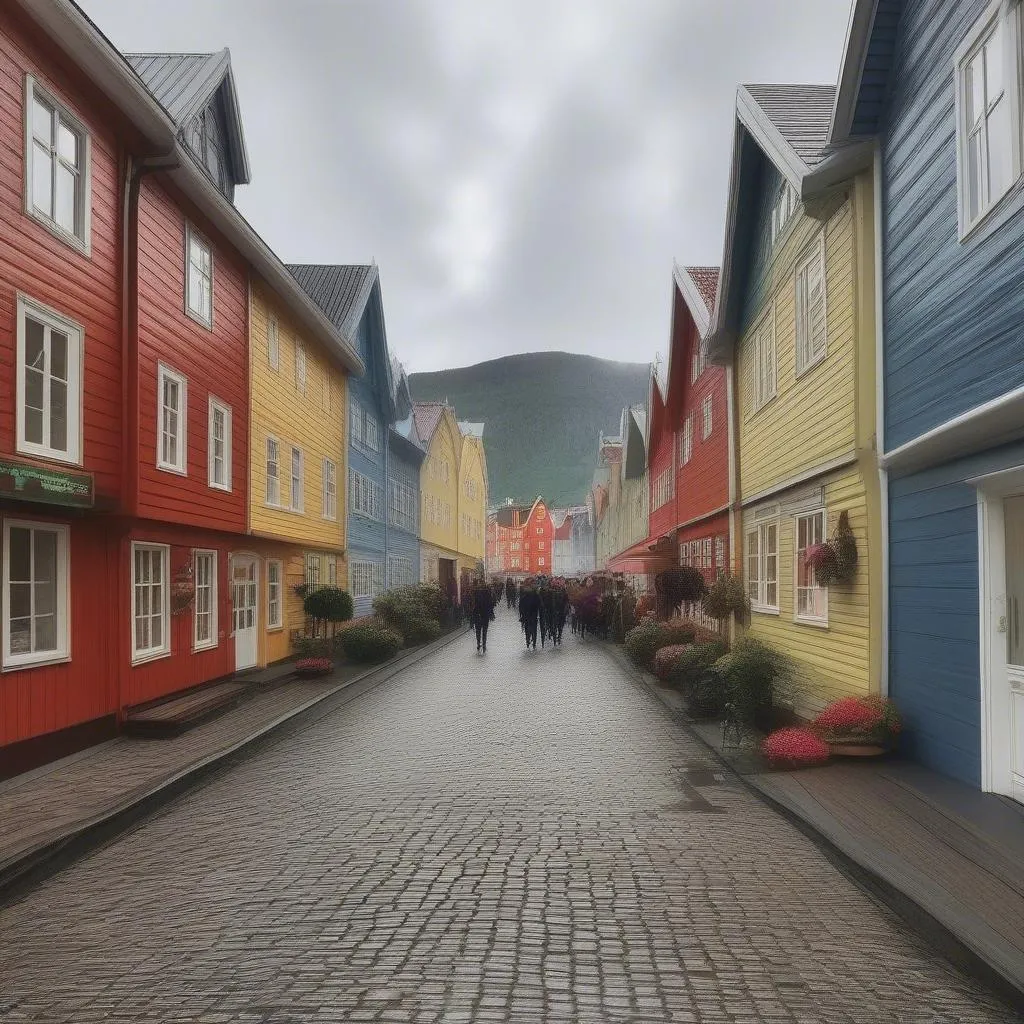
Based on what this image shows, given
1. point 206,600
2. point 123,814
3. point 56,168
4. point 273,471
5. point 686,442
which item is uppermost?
point 56,168

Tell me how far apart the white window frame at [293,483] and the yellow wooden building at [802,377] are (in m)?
9.45

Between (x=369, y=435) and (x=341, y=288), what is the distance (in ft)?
18.8

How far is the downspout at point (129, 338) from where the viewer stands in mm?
11922

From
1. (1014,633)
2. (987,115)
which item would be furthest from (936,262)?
(1014,633)

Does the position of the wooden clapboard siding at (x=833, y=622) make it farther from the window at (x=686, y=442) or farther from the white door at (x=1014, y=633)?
the window at (x=686, y=442)

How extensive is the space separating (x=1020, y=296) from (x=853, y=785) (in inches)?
163

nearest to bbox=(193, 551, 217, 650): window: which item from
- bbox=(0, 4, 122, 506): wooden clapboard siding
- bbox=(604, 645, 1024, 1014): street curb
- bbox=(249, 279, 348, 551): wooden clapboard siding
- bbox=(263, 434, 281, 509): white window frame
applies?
bbox=(249, 279, 348, 551): wooden clapboard siding

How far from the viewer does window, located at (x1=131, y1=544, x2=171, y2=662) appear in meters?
12.7

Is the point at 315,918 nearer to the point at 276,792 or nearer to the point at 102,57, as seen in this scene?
the point at 276,792

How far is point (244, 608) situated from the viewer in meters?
18.1

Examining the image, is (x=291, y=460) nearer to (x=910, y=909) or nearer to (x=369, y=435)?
(x=369, y=435)

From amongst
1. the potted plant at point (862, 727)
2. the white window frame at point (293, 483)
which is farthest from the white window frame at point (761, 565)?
the white window frame at point (293, 483)

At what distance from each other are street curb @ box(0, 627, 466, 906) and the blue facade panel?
7.60m

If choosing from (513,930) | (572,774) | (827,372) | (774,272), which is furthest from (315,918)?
(774,272)
